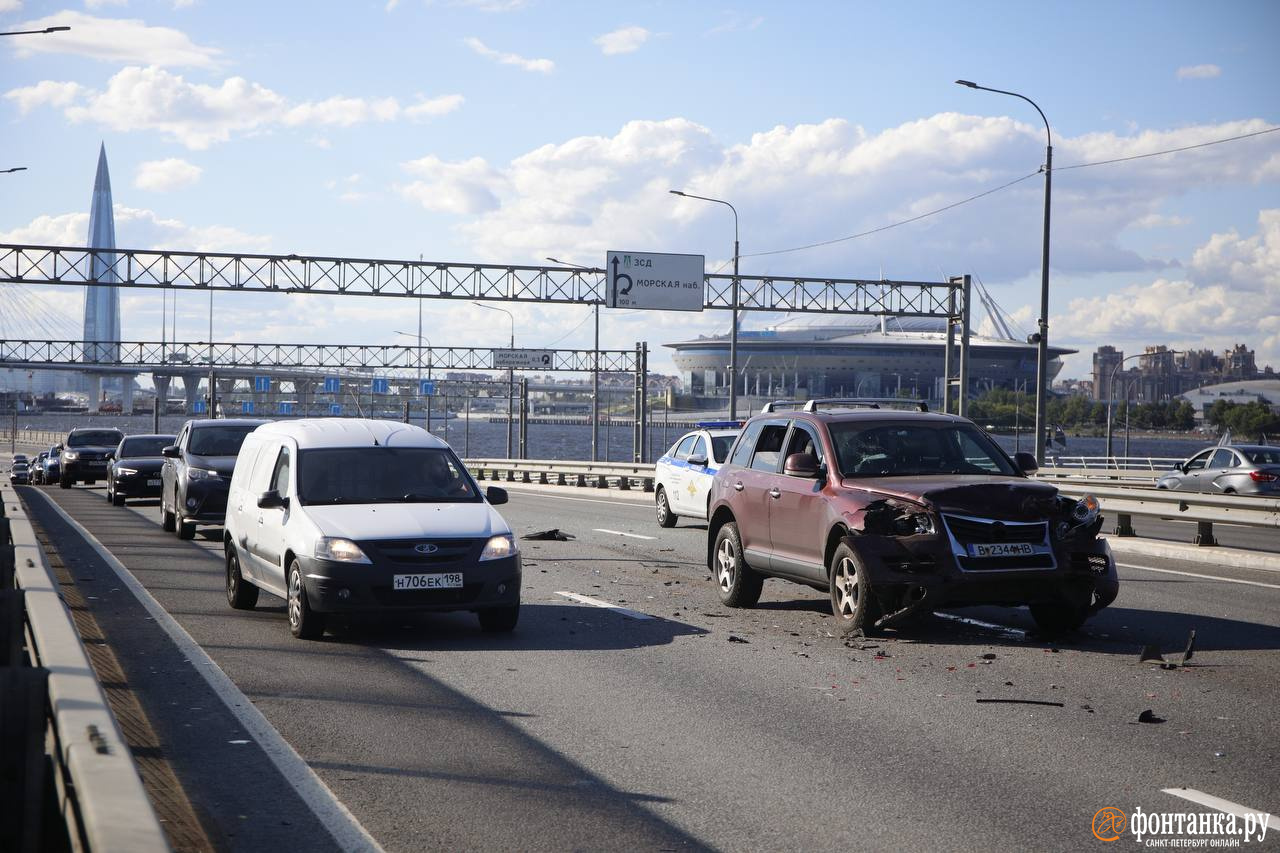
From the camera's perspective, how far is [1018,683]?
334 inches

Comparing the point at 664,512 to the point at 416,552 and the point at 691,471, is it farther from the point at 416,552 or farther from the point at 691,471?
the point at 416,552

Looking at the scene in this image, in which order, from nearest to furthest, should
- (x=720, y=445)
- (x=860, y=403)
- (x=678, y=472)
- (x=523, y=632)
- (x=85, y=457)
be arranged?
(x=523, y=632)
(x=860, y=403)
(x=720, y=445)
(x=678, y=472)
(x=85, y=457)

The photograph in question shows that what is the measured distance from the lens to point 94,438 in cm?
4209

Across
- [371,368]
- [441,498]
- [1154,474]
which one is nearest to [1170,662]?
[441,498]

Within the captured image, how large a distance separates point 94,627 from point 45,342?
79529 millimetres

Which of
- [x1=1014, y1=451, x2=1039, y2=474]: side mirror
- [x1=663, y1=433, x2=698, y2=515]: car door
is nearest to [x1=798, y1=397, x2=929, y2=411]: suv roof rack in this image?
[x1=1014, y1=451, x2=1039, y2=474]: side mirror

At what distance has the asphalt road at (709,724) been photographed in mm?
5508

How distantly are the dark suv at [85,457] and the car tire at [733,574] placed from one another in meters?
30.7

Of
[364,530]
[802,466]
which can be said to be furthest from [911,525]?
[364,530]

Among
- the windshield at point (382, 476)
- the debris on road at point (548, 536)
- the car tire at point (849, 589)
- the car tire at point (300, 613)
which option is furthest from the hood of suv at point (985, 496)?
the debris on road at point (548, 536)

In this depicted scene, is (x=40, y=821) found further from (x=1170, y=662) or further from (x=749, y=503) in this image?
(x=749, y=503)

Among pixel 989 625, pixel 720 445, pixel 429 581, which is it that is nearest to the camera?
pixel 429 581

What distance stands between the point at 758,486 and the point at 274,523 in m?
4.10

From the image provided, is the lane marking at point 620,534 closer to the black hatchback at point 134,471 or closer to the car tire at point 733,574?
the car tire at point 733,574
